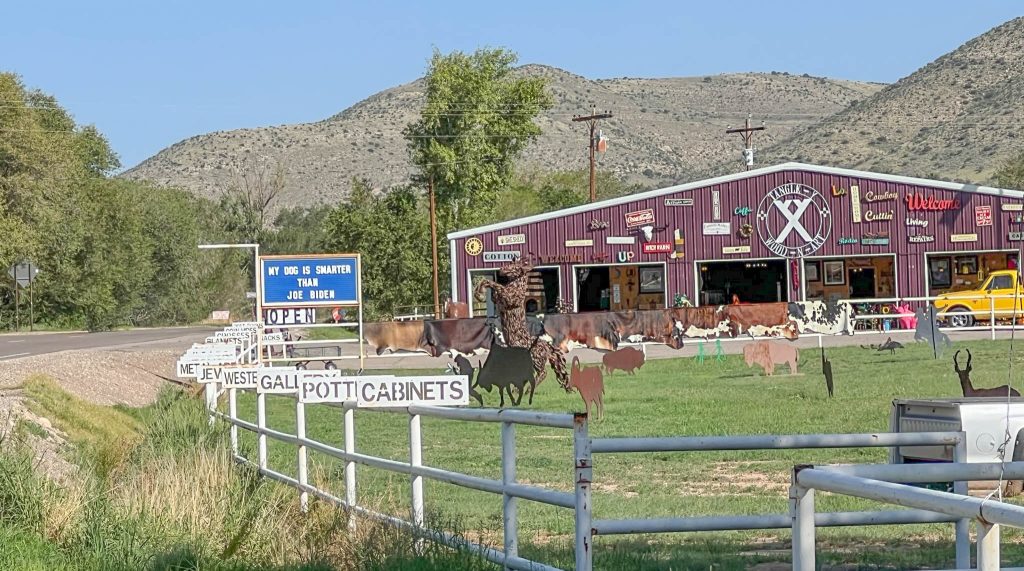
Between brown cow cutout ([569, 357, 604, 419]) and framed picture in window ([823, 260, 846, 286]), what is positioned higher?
framed picture in window ([823, 260, 846, 286])

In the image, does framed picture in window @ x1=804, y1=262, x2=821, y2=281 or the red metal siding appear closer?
the red metal siding

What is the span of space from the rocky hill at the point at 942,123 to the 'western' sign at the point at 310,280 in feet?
282

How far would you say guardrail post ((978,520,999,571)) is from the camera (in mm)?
3301

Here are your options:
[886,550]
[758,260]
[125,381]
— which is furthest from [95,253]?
[886,550]

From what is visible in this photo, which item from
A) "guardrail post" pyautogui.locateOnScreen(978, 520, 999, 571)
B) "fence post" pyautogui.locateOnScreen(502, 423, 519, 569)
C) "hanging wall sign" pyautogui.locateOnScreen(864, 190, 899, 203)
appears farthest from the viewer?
"hanging wall sign" pyautogui.locateOnScreen(864, 190, 899, 203)

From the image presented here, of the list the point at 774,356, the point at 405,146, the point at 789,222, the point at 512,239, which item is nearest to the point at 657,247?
the point at 789,222

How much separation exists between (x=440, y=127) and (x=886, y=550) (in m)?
70.4

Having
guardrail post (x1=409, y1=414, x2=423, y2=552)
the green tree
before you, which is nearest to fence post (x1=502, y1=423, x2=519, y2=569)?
guardrail post (x1=409, y1=414, x2=423, y2=552)

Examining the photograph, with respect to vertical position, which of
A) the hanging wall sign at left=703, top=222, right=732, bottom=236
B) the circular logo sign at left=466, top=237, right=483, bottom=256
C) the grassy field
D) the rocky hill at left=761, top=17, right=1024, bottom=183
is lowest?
the grassy field

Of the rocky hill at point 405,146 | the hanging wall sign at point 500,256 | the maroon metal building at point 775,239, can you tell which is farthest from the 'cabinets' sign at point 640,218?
the rocky hill at point 405,146

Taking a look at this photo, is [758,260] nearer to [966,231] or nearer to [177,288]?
[966,231]

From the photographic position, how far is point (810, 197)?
54.1 metres

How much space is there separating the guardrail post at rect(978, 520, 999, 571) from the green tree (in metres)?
69.6

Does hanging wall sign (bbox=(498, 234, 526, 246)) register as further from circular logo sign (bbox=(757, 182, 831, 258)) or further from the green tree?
the green tree
